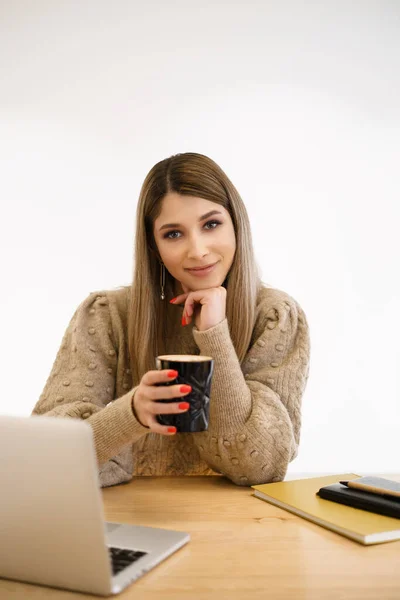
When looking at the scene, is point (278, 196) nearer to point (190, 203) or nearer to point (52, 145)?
point (52, 145)

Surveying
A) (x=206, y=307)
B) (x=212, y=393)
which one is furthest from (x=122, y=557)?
(x=206, y=307)

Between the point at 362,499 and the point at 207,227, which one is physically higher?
the point at 207,227

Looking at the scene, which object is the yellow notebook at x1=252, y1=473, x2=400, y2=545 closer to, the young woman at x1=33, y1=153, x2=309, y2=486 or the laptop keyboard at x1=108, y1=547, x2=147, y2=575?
the young woman at x1=33, y1=153, x2=309, y2=486

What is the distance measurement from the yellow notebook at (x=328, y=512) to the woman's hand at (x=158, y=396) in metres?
0.24

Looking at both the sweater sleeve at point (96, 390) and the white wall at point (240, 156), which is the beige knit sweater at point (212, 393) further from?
the white wall at point (240, 156)

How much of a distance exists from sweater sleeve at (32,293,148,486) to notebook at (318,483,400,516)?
13.3 inches

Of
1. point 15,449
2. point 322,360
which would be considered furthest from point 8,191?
point 15,449

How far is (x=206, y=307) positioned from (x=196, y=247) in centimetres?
18

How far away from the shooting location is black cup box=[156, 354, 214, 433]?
0.95 meters

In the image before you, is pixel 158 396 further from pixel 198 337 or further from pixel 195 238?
pixel 195 238

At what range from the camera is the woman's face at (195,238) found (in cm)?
150

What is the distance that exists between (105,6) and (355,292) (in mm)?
1848

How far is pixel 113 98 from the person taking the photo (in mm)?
3084

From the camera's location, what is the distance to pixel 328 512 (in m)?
0.98
